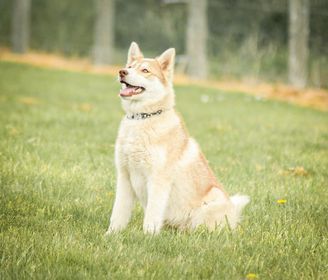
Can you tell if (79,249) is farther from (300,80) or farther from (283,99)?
(300,80)

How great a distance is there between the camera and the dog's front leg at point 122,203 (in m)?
3.93

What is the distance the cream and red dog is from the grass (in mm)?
164

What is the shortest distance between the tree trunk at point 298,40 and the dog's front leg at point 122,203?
13.5m

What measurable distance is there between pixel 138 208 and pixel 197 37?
13.7 metres

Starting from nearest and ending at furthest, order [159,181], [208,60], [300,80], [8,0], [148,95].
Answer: [159,181] → [148,95] → [300,80] → [208,60] → [8,0]

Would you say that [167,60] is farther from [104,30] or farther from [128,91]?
[104,30]

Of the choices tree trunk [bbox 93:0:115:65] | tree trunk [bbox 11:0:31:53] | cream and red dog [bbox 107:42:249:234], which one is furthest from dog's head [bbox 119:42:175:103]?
tree trunk [bbox 11:0:31:53]

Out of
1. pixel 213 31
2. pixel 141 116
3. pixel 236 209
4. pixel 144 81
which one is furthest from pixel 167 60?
pixel 213 31

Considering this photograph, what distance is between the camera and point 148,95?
13.3ft

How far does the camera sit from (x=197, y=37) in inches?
Answer: 692

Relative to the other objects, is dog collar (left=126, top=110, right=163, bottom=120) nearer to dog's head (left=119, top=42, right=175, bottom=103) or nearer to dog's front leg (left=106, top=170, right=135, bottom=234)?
dog's head (left=119, top=42, right=175, bottom=103)

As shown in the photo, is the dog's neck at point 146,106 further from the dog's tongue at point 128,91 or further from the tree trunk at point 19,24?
the tree trunk at point 19,24

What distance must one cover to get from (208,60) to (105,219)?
17.0 metres

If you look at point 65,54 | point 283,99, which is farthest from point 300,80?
point 65,54
